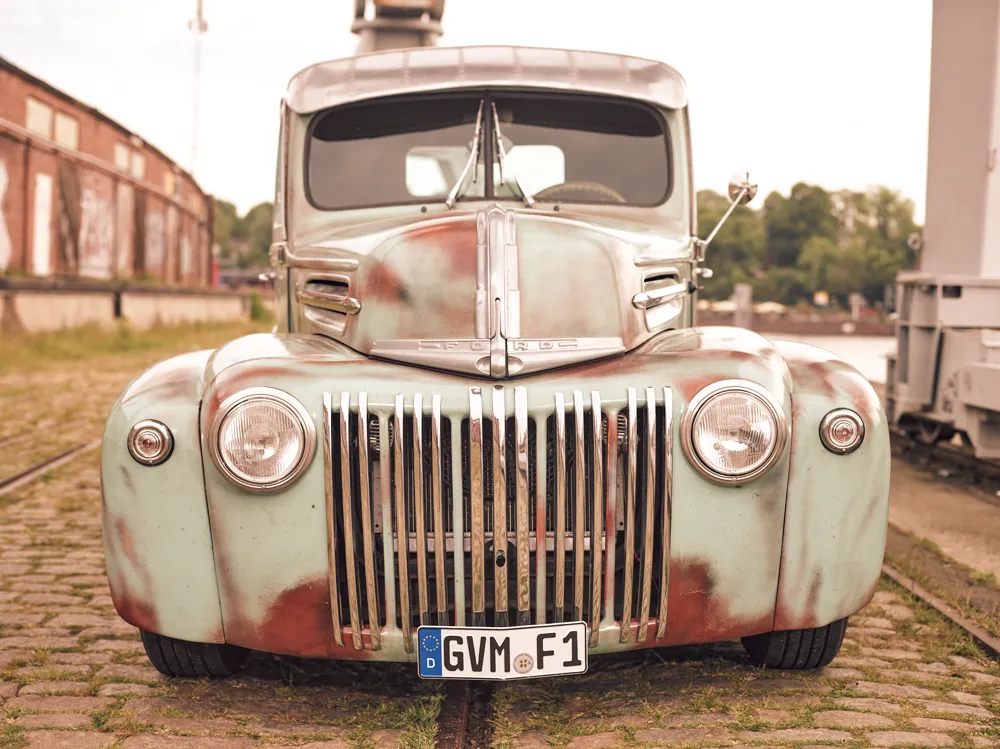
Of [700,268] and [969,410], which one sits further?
[969,410]

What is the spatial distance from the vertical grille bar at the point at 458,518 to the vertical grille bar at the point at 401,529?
0.47ft

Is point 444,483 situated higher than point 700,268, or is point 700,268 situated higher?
point 700,268

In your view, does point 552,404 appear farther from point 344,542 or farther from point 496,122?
point 496,122

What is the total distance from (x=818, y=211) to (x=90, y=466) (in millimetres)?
103193

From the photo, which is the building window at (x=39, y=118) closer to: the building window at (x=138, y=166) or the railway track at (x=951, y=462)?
the building window at (x=138, y=166)

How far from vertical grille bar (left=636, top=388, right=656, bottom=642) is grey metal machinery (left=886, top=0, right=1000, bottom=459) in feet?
17.7

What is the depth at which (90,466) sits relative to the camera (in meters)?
9.08

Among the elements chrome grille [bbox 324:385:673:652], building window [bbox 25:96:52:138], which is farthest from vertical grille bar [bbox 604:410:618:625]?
building window [bbox 25:96:52:138]

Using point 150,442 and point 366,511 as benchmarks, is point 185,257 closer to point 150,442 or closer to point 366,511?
point 150,442

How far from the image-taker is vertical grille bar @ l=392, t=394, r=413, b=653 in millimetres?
3398

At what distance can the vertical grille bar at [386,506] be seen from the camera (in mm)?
3404

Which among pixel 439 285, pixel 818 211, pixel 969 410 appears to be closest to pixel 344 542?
pixel 439 285

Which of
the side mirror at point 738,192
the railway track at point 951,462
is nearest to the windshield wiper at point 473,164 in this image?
the side mirror at point 738,192

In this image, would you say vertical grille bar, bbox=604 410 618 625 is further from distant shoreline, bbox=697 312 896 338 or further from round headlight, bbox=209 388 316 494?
distant shoreline, bbox=697 312 896 338
